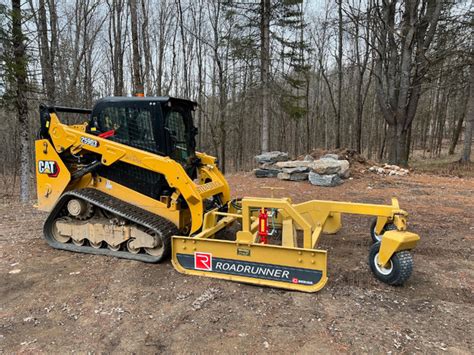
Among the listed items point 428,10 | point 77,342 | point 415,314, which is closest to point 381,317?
point 415,314

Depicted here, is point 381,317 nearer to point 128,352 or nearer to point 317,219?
point 317,219

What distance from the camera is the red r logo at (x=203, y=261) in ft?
13.3

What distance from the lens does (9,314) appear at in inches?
132

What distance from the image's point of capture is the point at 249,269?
3.87 metres

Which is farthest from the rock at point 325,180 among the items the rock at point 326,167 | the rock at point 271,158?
the rock at point 271,158

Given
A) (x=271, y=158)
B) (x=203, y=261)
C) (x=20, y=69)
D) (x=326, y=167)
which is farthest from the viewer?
(x=271, y=158)

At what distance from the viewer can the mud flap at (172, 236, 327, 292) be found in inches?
142

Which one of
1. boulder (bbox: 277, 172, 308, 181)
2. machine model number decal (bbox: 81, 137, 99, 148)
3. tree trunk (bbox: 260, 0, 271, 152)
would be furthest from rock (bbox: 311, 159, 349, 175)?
machine model number decal (bbox: 81, 137, 99, 148)

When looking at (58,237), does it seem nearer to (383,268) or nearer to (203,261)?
(203,261)

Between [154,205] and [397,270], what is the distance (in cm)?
325

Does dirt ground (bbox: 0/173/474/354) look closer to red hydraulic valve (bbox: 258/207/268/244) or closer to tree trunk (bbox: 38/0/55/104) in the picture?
red hydraulic valve (bbox: 258/207/268/244)

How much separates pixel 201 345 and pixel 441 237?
4579mm

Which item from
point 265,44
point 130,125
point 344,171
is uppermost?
point 265,44

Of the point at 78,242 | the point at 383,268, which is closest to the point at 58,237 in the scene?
the point at 78,242
